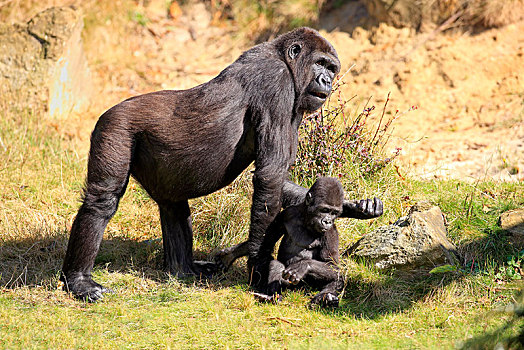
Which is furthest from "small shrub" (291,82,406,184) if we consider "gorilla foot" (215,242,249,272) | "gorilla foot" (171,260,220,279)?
"gorilla foot" (171,260,220,279)

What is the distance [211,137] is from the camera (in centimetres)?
475

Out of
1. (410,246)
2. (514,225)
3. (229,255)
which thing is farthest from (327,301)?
(514,225)

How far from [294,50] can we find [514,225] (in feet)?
7.97

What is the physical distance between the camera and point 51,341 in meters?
4.03

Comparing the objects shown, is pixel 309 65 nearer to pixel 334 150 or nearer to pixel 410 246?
pixel 334 150

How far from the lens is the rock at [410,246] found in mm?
4938

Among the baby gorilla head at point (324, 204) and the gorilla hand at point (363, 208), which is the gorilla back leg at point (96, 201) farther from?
the gorilla hand at point (363, 208)

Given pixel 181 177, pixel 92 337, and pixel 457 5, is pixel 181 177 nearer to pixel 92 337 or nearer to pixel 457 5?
pixel 92 337

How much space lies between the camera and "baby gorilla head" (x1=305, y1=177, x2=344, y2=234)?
4673 mm

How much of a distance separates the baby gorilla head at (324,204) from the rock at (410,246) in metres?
0.60

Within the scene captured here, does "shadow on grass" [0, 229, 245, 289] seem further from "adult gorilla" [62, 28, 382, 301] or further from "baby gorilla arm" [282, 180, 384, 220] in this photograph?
"baby gorilla arm" [282, 180, 384, 220]

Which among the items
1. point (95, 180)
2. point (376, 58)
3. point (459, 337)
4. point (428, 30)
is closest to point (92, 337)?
point (95, 180)

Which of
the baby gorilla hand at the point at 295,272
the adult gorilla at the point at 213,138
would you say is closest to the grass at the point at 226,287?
the baby gorilla hand at the point at 295,272

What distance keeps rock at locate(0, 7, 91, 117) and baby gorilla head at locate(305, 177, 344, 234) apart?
5401mm
